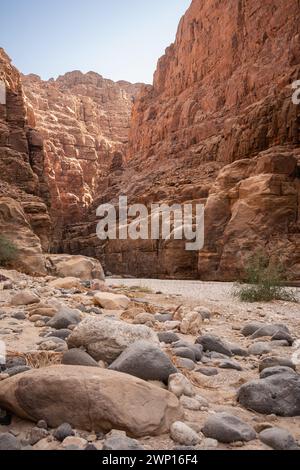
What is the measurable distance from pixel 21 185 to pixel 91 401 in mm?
22655

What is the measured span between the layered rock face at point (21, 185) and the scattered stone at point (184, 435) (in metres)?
9.75

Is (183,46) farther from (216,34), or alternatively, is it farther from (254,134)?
(254,134)

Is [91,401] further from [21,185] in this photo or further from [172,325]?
[21,185]

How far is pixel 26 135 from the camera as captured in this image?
26672 mm

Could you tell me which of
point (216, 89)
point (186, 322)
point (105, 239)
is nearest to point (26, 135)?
point (105, 239)

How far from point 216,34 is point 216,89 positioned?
6.95 m

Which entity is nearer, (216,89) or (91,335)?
(91,335)

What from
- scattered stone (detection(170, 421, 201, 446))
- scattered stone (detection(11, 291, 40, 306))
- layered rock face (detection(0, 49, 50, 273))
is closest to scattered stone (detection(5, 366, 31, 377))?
scattered stone (detection(170, 421, 201, 446))

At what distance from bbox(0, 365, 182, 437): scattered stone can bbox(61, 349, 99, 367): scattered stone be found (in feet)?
1.40

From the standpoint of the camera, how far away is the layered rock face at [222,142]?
14.1 meters

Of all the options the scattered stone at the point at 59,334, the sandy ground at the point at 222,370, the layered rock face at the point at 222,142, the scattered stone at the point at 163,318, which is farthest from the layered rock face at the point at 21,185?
the scattered stone at the point at 59,334

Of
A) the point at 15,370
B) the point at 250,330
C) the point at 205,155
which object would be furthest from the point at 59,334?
the point at 205,155

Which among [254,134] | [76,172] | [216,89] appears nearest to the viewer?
[254,134]

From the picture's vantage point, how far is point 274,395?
1882mm
